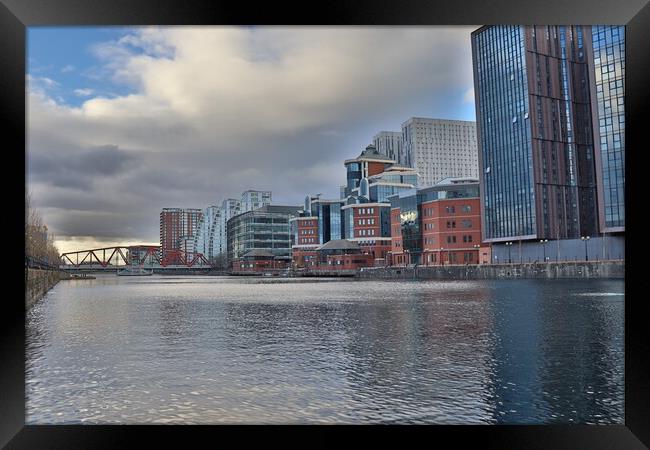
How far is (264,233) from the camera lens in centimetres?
16362

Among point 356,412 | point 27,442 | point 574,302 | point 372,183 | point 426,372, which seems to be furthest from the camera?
point 372,183

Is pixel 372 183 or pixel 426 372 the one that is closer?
pixel 426 372

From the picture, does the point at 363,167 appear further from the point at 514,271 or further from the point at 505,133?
the point at 514,271

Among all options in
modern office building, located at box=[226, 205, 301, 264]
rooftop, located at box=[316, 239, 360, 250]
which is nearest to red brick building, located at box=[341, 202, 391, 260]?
rooftop, located at box=[316, 239, 360, 250]

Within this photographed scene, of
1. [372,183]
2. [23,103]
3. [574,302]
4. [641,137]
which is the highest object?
[372,183]

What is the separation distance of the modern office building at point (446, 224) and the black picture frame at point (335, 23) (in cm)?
8623

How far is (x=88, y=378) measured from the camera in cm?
1232

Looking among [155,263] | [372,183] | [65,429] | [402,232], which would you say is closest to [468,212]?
[402,232]

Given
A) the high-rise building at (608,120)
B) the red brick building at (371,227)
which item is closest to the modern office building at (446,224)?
the red brick building at (371,227)

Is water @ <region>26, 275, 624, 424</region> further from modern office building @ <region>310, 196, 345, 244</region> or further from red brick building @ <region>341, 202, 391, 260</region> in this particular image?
modern office building @ <region>310, 196, 345, 244</region>

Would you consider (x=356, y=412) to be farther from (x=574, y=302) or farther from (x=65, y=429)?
(x=574, y=302)

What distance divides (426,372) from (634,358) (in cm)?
636

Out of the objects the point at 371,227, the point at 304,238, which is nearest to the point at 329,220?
the point at 304,238

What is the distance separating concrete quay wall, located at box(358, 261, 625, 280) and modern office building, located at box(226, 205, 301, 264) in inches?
2687
